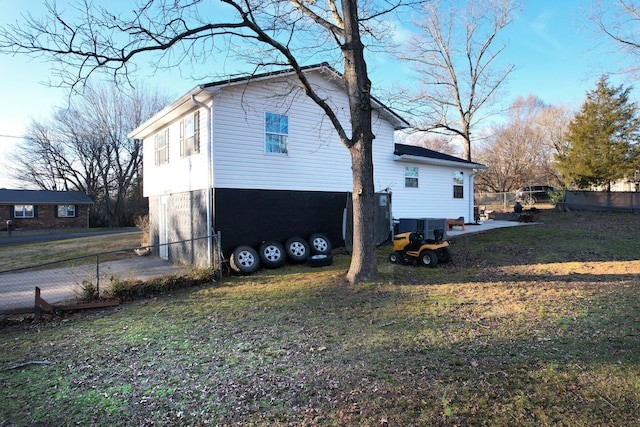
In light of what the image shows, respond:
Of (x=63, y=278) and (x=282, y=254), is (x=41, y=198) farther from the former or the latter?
(x=282, y=254)

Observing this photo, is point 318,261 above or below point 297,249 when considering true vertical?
below

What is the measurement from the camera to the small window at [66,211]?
3425 centimetres

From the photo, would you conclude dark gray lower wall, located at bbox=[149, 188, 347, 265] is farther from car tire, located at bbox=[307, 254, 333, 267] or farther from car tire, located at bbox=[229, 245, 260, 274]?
car tire, located at bbox=[307, 254, 333, 267]

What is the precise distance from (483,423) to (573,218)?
814 inches

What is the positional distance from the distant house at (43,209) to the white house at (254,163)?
84.3 ft

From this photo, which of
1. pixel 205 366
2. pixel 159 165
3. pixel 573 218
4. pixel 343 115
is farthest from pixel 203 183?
pixel 573 218

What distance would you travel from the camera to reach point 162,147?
45.5ft

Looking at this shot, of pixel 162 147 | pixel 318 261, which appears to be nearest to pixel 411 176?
pixel 318 261

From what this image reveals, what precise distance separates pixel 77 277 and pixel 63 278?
0.75 meters

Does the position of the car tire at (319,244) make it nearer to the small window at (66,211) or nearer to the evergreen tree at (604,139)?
the evergreen tree at (604,139)

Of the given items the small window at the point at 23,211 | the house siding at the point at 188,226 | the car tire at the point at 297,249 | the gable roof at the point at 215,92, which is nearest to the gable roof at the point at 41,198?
the small window at the point at 23,211

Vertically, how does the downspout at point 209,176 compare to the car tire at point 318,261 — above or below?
above

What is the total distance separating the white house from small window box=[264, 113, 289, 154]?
1.2 inches

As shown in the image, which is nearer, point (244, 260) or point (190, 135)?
point (244, 260)
